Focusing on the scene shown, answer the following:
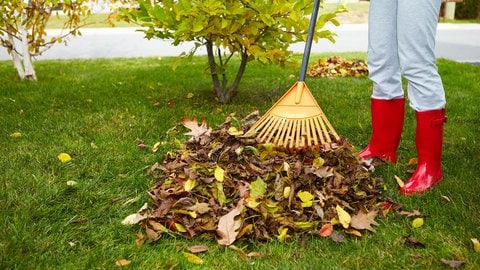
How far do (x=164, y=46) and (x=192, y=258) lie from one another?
26.4 feet

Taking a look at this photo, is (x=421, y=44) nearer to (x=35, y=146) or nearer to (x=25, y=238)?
(x=25, y=238)


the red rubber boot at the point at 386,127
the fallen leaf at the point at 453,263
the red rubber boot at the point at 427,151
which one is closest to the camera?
the fallen leaf at the point at 453,263

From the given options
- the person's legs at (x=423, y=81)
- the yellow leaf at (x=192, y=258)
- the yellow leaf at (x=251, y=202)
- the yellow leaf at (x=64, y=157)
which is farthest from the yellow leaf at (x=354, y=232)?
the yellow leaf at (x=64, y=157)

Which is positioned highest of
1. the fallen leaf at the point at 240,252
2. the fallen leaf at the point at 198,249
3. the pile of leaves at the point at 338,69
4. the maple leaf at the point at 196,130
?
the maple leaf at the point at 196,130

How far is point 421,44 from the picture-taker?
2395 millimetres

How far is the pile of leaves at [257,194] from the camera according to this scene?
7.09ft

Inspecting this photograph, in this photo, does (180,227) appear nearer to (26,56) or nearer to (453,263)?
(453,263)

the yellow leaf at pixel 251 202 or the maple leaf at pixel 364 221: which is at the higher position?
A: the yellow leaf at pixel 251 202

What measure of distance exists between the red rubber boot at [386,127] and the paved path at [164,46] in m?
5.05

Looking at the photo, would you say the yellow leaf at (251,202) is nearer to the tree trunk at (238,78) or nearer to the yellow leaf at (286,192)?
the yellow leaf at (286,192)

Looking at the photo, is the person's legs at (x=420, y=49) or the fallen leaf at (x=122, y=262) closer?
the fallen leaf at (x=122, y=262)

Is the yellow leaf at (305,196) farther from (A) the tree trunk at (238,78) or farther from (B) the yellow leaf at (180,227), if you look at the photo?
(A) the tree trunk at (238,78)

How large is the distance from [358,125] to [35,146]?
6.63ft

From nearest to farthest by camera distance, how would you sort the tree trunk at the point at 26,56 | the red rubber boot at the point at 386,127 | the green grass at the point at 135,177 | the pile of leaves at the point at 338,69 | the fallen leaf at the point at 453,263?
the fallen leaf at the point at 453,263 → the green grass at the point at 135,177 → the red rubber boot at the point at 386,127 → the tree trunk at the point at 26,56 → the pile of leaves at the point at 338,69
